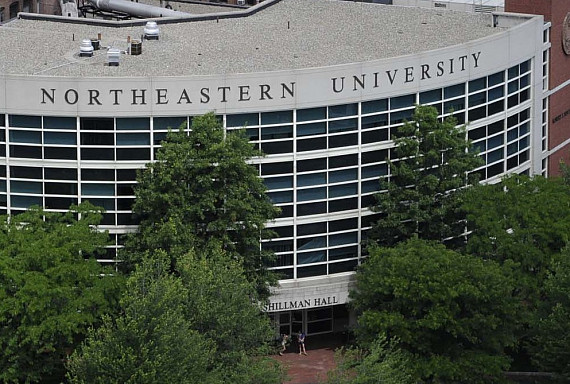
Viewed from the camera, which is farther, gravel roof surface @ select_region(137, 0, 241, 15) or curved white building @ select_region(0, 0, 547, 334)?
gravel roof surface @ select_region(137, 0, 241, 15)

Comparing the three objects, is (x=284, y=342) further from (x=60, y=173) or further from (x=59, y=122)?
(x=59, y=122)

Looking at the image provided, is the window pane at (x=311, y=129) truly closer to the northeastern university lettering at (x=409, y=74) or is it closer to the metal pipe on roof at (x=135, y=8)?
the northeastern university lettering at (x=409, y=74)

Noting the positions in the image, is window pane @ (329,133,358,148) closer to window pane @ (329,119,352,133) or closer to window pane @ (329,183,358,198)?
window pane @ (329,119,352,133)

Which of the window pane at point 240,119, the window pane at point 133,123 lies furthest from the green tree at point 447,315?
the window pane at point 133,123

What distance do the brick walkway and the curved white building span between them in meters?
1.09

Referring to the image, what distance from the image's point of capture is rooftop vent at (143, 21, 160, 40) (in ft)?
428

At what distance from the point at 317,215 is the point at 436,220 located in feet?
22.9

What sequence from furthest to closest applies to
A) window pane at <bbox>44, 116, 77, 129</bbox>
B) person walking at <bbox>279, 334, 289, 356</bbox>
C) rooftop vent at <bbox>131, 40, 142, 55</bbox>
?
1. rooftop vent at <bbox>131, 40, 142, 55</bbox>
2. person walking at <bbox>279, 334, 289, 356</bbox>
3. window pane at <bbox>44, 116, 77, 129</bbox>

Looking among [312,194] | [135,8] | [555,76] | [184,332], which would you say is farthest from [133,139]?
[135,8]

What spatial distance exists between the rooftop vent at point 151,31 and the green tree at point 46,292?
59.8ft

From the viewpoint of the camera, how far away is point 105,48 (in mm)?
127750

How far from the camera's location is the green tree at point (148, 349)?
105m

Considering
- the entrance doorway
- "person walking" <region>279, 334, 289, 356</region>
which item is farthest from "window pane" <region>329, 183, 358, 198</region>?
"person walking" <region>279, 334, 289, 356</region>

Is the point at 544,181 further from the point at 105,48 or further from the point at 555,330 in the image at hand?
the point at 105,48
